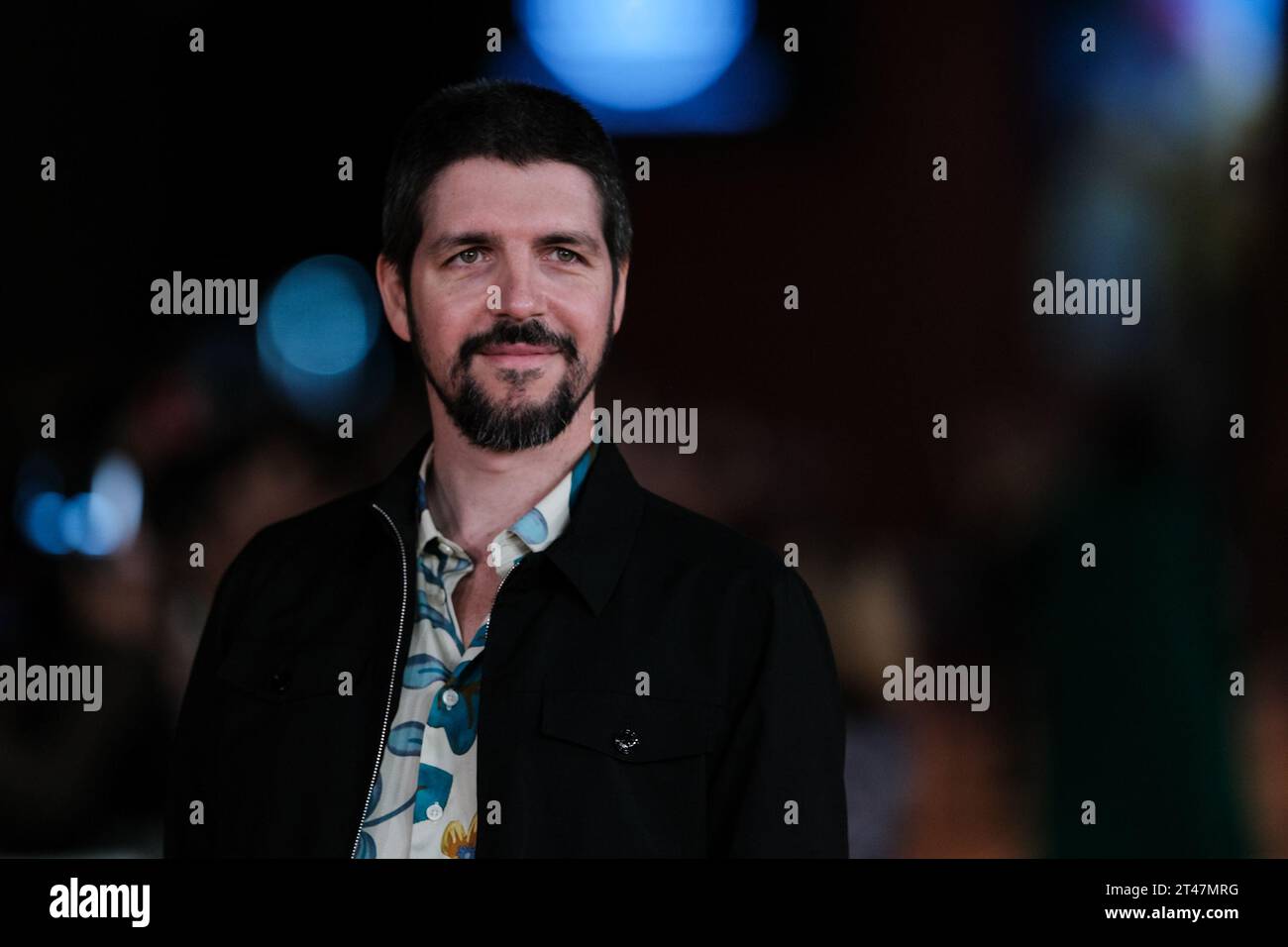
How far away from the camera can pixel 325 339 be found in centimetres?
272

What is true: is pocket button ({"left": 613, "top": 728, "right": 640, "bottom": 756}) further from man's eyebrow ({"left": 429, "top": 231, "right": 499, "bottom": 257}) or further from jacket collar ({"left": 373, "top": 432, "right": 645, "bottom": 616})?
man's eyebrow ({"left": 429, "top": 231, "right": 499, "bottom": 257})

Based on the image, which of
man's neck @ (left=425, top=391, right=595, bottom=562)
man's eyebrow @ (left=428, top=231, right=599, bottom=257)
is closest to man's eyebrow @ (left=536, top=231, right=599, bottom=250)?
man's eyebrow @ (left=428, top=231, right=599, bottom=257)

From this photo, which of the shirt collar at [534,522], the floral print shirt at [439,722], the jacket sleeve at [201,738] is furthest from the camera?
the jacket sleeve at [201,738]

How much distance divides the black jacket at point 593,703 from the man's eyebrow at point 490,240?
0.34 metres

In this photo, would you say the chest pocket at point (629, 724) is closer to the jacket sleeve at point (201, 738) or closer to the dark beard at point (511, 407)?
the dark beard at point (511, 407)

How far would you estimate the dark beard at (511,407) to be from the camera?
2104 mm

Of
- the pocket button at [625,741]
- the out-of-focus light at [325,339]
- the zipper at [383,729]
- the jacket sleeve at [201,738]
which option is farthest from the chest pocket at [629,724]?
the out-of-focus light at [325,339]

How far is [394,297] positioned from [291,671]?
2.09 feet

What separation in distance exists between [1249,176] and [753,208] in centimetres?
98

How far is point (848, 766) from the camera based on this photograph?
8.82 feet

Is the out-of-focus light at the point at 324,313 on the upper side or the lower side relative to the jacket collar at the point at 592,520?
upper

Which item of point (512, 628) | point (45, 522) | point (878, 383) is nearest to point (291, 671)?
point (512, 628)

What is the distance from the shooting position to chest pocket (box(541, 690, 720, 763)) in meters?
2.00

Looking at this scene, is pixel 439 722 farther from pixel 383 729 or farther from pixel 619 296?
pixel 619 296
